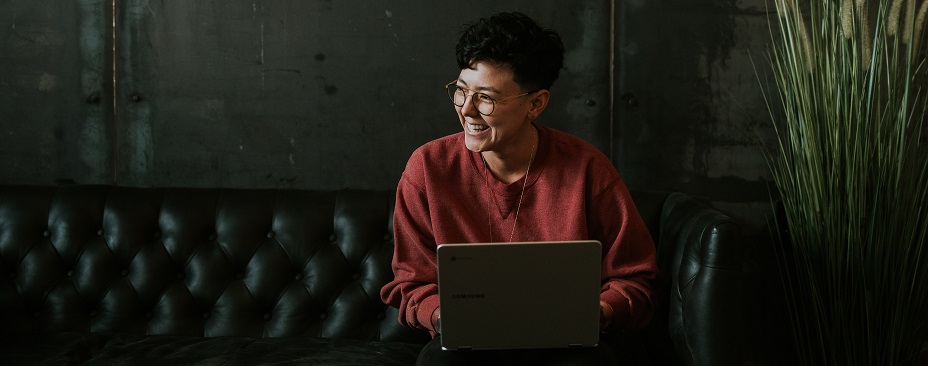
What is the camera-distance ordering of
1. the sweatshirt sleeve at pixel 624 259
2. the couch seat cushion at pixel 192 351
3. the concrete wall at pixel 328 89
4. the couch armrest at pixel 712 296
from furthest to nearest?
the concrete wall at pixel 328 89, the couch seat cushion at pixel 192 351, the sweatshirt sleeve at pixel 624 259, the couch armrest at pixel 712 296

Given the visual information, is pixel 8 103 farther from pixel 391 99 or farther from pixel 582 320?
pixel 582 320

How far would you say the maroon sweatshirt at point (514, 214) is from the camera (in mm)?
1918

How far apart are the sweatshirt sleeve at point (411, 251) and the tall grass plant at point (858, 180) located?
977 mm

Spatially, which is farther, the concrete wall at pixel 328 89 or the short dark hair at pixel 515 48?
the concrete wall at pixel 328 89

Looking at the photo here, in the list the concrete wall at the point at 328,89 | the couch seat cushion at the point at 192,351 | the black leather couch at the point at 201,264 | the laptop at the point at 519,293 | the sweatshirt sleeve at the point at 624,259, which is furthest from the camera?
the concrete wall at the point at 328,89

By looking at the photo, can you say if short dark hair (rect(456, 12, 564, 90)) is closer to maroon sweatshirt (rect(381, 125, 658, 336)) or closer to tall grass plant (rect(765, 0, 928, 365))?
maroon sweatshirt (rect(381, 125, 658, 336))

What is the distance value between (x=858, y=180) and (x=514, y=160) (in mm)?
863

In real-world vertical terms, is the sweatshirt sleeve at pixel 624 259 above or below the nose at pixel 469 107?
below

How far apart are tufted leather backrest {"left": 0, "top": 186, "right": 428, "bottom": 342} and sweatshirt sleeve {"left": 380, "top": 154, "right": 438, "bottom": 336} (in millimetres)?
272

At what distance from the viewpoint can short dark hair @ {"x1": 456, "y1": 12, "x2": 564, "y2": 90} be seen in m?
1.86

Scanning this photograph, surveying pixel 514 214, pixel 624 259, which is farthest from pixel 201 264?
pixel 624 259

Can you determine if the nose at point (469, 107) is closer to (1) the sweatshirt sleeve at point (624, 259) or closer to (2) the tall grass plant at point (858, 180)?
(1) the sweatshirt sleeve at point (624, 259)

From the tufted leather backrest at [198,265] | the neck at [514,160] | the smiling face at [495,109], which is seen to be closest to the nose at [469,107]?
the smiling face at [495,109]

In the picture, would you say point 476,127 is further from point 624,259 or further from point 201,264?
point 201,264
